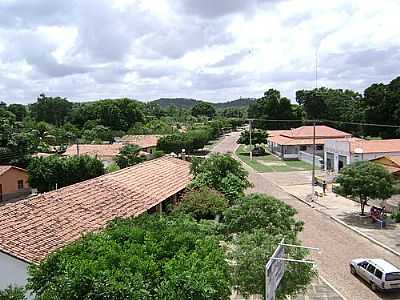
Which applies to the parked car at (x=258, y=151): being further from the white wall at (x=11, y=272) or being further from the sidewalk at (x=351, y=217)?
the white wall at (x=11, y=272)

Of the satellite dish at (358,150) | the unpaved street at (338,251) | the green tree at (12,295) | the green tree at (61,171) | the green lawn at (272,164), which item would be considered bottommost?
the unpaved street at (338,251)

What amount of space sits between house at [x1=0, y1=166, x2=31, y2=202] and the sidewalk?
72.0 ft

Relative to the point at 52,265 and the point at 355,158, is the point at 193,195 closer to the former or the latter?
the point at 52,265

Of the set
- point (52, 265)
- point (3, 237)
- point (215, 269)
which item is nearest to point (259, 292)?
point (215, 269)

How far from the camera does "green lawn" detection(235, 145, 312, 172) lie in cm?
5150

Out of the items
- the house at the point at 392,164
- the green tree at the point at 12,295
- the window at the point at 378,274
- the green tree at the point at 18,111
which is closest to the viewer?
the green tree at the point at 12,295

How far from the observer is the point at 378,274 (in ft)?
58.2

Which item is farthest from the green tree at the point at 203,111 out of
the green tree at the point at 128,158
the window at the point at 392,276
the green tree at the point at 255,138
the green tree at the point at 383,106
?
the window at the point at 392,276

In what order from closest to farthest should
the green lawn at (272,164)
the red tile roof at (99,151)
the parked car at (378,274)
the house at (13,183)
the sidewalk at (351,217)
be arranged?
the parked car at (378,274), the sidewalk at (351,217), the house at (13,183), the green lawn at (272,164), the red tile roof at (99,151)

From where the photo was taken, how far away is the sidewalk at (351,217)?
24.9 meters

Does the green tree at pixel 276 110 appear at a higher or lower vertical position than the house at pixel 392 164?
higher

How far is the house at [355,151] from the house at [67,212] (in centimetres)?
2045

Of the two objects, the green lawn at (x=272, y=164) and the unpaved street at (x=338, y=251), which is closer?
the unpaved street at (x=338, y=251)

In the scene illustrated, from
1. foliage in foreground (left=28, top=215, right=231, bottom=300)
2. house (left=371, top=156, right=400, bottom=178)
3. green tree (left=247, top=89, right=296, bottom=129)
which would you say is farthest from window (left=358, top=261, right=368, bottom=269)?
green tree (left=247, top=89, right=296, bottom=129)
